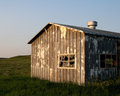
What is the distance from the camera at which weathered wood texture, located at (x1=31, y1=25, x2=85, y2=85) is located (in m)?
12.9

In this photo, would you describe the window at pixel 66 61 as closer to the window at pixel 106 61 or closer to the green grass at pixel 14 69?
the window at pixel 106 61

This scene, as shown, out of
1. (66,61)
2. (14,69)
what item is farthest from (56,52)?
(14,69)

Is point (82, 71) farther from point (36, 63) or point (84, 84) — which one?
point (36, 63)

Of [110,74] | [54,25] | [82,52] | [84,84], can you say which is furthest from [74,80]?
[54,25]

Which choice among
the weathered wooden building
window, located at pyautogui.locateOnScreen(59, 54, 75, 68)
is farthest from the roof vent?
window, located at pyautogui.locateOnScreen(59, 54, 75, 68)

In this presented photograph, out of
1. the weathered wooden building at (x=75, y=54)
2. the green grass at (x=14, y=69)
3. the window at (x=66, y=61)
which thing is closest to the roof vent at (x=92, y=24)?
the weathered wooden building at (x=75, y=54)

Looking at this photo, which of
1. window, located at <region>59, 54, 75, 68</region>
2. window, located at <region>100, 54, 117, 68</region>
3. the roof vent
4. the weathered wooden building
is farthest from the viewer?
the roof vent

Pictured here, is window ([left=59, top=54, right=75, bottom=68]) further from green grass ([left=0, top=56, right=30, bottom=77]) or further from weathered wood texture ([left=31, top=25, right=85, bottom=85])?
green grass ([left=0, top=56, right=30, bottom=77])

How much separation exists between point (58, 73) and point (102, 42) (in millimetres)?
4109

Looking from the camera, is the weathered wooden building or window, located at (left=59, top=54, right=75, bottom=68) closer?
the weathered wooden building

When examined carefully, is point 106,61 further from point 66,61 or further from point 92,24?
point 92,24

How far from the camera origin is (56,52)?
14.9m

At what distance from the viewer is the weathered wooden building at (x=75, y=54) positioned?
12.8m

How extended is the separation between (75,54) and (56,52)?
7.13 feet
